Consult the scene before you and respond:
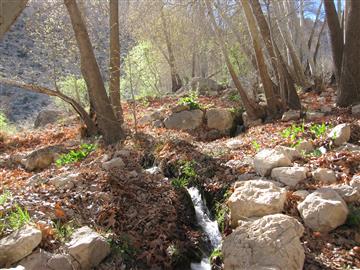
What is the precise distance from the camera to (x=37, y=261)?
3.89 m

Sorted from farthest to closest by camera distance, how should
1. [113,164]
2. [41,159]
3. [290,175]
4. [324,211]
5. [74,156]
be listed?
[41,159]
[74,156]
[113,164]
[290,175]
[324,211]

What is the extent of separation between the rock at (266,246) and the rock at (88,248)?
1323 millimetres

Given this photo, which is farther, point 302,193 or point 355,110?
point 355,110

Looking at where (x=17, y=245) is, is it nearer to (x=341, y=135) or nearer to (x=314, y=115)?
(x=341, y=135)

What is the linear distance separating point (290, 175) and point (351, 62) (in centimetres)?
403

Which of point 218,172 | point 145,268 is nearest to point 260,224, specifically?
point 145,268

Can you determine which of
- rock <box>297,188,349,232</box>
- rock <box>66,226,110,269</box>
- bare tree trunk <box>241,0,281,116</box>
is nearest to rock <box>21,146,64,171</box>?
rock <box>66,226,110,269</box>

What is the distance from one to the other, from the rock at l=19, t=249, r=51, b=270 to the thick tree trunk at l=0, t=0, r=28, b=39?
238 cm

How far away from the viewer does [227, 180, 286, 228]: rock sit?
4543 millimetres

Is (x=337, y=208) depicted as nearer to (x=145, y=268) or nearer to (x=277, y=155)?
(x=277, y=155)

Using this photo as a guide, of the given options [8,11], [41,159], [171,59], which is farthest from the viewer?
[171,59]

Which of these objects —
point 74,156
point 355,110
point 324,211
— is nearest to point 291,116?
point 355,110

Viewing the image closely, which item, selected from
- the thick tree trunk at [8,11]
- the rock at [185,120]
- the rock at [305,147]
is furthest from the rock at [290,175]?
the rock at [185,120]

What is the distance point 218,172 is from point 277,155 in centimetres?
107
